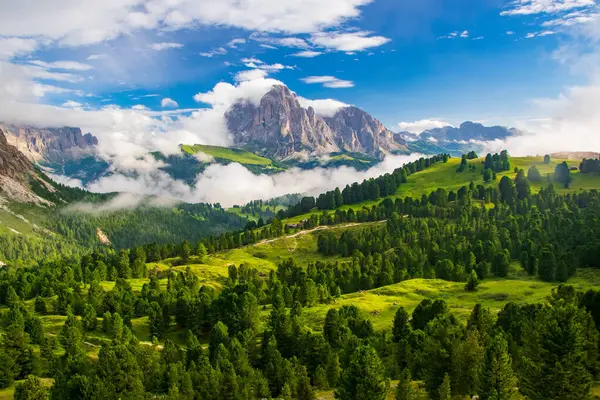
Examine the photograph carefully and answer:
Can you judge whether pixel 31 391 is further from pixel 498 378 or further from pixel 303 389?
pixel 498 378

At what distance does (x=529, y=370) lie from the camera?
172 ft

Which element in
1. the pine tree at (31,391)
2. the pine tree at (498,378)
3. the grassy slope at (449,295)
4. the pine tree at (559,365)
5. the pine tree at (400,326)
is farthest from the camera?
the grassy slope at (449,295)

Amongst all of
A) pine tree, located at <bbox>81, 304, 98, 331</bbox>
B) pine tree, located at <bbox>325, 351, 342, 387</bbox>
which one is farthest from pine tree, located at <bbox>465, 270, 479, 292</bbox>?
pine tree, located at <bbox>81, 304, 98, 331</bbox>

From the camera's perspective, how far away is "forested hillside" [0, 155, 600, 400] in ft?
192

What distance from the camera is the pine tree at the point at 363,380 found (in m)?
56.9

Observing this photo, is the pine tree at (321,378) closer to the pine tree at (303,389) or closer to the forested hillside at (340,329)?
the forested hillside at (340,329)

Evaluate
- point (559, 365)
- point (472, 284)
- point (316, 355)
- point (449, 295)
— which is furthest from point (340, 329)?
point (472, 284)

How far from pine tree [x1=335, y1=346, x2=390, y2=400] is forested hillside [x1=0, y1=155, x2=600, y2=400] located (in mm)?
184

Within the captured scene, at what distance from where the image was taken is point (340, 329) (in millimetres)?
97500

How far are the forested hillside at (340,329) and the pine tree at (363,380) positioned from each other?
0.61 feet

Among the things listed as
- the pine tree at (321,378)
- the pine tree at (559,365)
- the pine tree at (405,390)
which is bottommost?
the pine tree at (321,378)

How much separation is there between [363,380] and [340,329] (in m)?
40.7

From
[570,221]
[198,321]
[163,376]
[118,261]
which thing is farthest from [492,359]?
[118,261]

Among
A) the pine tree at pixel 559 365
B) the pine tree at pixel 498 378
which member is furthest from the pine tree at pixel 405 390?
the pine tree at pixel 559 365
